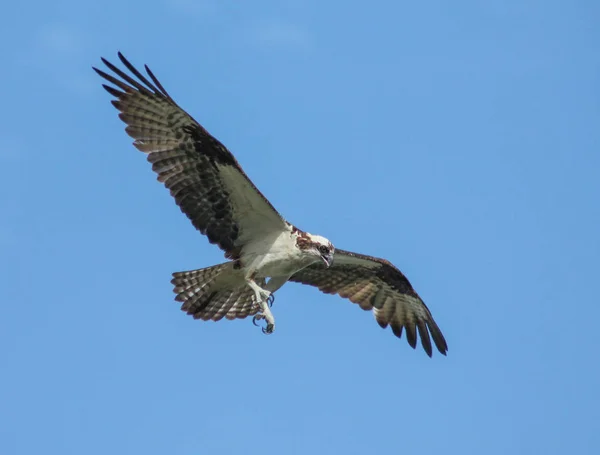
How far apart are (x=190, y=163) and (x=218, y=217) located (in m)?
0.83

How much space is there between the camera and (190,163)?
13.6 metres

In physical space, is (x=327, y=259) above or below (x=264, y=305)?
above

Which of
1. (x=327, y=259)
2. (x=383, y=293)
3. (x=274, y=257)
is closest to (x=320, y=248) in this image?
(x=327, y=259)

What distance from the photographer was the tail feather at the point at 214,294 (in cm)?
1458

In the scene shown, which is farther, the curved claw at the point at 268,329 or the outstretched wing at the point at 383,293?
the outstretched wing at the point at 383,293

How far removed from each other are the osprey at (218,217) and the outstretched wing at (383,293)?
0.19 metres

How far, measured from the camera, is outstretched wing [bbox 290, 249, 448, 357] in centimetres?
1585

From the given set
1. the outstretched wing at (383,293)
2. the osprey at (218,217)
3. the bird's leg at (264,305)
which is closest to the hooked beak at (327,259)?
the osprey at (218,217)

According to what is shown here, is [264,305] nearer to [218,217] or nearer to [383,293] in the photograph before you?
[218,217]

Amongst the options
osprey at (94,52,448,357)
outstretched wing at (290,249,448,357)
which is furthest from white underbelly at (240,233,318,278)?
outstretched wing at (290,249,448,357)

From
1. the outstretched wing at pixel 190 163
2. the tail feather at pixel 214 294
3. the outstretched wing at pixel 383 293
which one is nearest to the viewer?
the outstretched wing at pixel 190 163

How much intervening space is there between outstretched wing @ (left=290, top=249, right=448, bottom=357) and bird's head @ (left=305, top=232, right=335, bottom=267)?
1616 mm

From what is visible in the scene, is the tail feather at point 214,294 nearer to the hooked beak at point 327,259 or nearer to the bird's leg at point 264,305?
the bird's leg at point 264,305

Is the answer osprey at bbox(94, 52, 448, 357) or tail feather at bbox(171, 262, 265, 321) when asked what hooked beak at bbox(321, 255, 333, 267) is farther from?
tail feather at bbox(171, 262, 265, 321)
